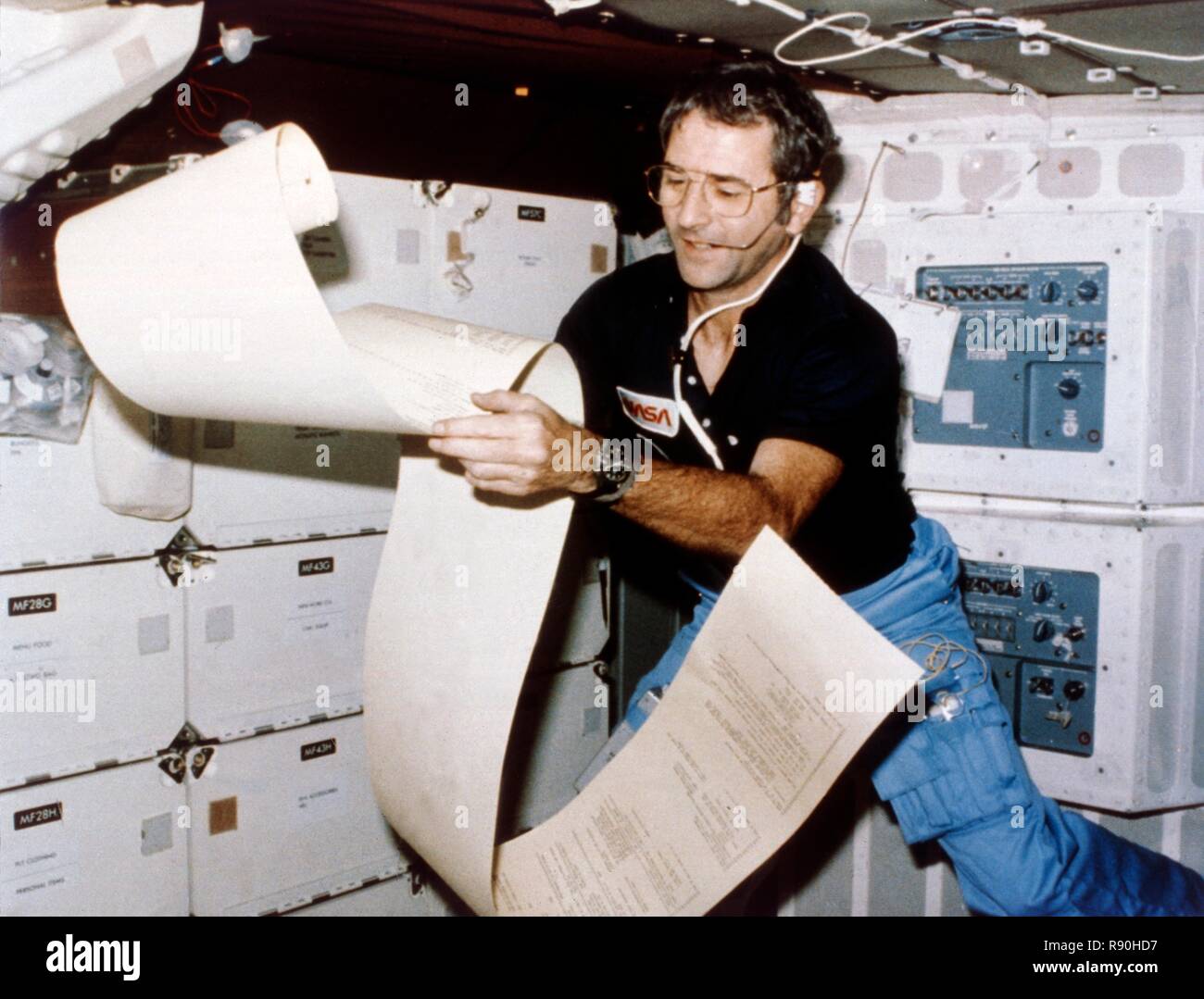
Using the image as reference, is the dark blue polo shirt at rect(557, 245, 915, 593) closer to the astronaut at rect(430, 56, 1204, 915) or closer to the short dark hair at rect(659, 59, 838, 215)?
the astronaut at rect(430, 56, 1204, 915)

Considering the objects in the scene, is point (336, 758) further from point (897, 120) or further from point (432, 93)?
point (897, 120)

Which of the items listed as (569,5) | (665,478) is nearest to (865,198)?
(569,5)

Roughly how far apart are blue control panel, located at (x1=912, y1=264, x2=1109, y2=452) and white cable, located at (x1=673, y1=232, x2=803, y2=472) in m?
0.93

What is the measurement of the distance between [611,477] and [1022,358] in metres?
1.91

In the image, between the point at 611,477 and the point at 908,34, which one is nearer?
the point at 611,477

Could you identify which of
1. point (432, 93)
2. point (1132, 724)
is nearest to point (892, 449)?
point (1132, 724)

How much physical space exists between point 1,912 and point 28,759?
12.0 inches

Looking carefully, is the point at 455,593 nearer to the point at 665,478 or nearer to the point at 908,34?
the point at 665,478

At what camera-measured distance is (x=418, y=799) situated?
2.10 m

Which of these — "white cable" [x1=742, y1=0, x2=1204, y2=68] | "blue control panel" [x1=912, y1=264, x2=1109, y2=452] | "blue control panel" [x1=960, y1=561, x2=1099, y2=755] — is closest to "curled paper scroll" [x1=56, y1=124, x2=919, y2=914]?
"white cable" [x1=742, y1=0, x2=1204, y2=68]

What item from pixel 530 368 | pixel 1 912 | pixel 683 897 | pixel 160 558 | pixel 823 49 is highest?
pixel 823 49

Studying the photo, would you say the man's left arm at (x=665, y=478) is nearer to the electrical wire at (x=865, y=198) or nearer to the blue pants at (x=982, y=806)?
the blue pants at (x=982, y=806)

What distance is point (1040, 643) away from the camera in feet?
10.8

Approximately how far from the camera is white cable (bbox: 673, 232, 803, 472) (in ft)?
7.96
